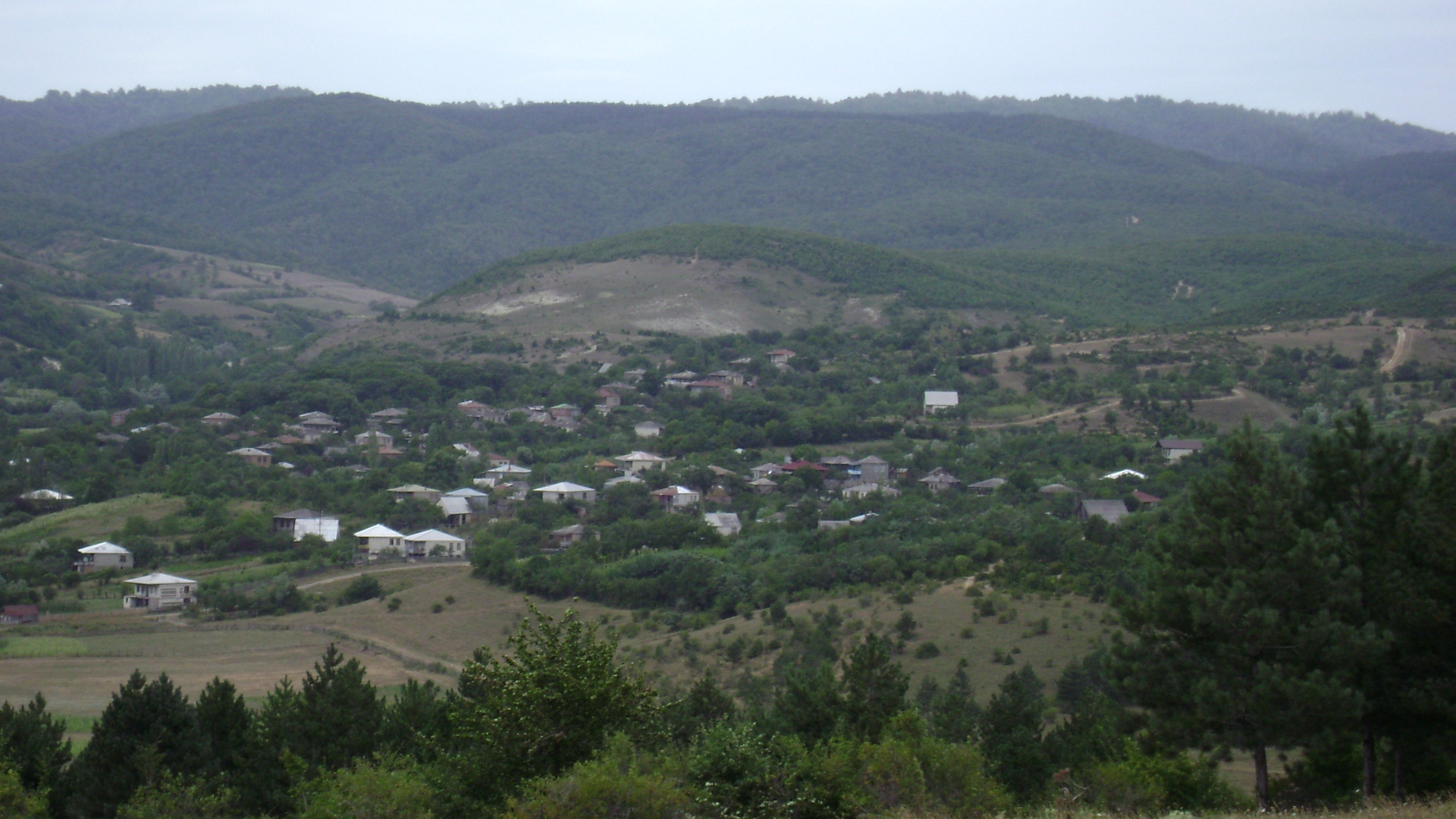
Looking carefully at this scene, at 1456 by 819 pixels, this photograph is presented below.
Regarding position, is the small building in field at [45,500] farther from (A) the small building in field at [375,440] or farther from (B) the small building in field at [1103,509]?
(B) the small building in field at [1103,509]

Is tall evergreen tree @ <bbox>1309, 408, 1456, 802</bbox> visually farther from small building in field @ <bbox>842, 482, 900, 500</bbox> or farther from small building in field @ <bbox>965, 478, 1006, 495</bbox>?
small building in field @ <bbox>842, 482, 900, 500</bbox>

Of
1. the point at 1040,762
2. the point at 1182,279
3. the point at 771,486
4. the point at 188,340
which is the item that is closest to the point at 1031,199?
the point at 1182,279

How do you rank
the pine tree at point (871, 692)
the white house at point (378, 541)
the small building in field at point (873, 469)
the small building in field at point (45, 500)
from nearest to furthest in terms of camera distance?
the pine tree at point (871, 692) < the white house at point (378, 541) < the small building in field at point (45, 500) < the small building in field at point (873, 469)

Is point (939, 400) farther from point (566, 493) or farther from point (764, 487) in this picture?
point (566, 493)

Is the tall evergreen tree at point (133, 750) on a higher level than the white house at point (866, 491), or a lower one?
higher

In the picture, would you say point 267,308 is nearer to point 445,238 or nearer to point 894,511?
point 445,238

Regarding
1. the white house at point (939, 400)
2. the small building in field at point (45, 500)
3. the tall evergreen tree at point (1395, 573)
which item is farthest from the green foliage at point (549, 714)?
the white house at point (939, 400)
